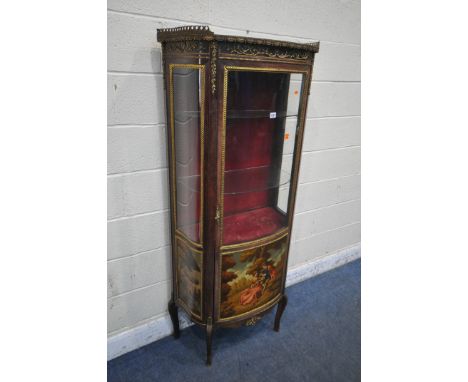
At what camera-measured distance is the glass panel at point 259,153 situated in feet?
4.71

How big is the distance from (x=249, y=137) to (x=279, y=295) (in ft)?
2.92

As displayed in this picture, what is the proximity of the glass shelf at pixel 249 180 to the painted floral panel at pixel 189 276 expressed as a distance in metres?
0.32

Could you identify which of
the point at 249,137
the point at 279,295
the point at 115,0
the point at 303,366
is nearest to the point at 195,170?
the point at 249,137

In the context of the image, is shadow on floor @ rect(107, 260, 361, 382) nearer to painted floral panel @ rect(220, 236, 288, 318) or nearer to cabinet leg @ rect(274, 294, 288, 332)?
cabinet leg @ rect(274, 294, 288, 332)

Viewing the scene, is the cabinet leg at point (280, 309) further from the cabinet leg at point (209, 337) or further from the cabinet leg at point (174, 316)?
the cabinet leg at point (174, 316)

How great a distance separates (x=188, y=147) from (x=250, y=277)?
702 millimetres

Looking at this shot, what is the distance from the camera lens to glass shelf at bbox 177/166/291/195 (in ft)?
4.88

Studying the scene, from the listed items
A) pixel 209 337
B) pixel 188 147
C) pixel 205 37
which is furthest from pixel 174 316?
Result: pixel 205 37

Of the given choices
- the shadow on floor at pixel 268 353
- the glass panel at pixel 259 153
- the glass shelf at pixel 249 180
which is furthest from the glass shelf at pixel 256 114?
the shadow on floor at pixel 268 353

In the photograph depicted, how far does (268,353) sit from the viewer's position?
186 centimetres

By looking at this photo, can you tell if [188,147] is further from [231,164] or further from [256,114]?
[256,114]

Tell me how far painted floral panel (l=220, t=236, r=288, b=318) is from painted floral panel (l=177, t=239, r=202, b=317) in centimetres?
Result: 12

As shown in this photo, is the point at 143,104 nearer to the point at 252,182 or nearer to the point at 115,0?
the point at 115,0

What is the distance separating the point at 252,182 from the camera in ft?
5.32
